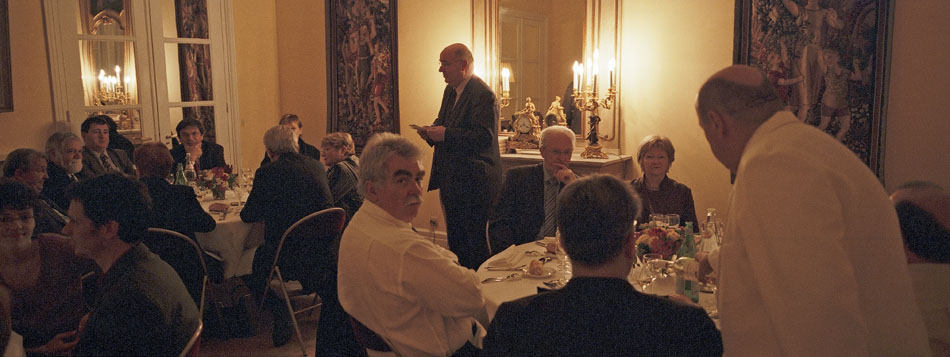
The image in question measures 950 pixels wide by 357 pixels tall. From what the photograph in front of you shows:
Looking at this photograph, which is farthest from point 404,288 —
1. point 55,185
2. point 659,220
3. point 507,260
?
point 55,185

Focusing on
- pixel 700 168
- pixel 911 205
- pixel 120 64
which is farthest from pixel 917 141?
pixel 120 64

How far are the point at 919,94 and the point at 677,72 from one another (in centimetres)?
151

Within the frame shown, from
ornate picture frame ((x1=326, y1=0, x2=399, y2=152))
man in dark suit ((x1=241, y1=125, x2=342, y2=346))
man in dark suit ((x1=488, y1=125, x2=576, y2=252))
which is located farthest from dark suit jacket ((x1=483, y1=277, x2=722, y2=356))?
ornate picture frame ((x1=326, y1=0, x2=399, y2=152))

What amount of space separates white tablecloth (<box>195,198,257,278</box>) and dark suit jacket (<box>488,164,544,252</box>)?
160 centimetres

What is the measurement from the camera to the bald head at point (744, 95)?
1.58 meters

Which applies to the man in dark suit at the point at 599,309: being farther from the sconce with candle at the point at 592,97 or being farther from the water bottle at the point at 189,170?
the water bottle at the point at 189,170

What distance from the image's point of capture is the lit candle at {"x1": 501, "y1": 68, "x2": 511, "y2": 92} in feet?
18.9

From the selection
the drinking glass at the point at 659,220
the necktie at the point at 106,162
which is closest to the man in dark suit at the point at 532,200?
the drinking glass at the point at 659,220

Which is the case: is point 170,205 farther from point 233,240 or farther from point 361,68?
point 361,68

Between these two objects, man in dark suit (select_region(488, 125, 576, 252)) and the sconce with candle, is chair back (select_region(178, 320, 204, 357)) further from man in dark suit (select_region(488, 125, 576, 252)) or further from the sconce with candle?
the sconce with candle

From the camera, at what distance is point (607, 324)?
4.56 ft

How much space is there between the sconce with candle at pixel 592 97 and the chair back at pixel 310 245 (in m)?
2.19

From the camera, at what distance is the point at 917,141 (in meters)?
4.14

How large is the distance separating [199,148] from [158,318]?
404cm
